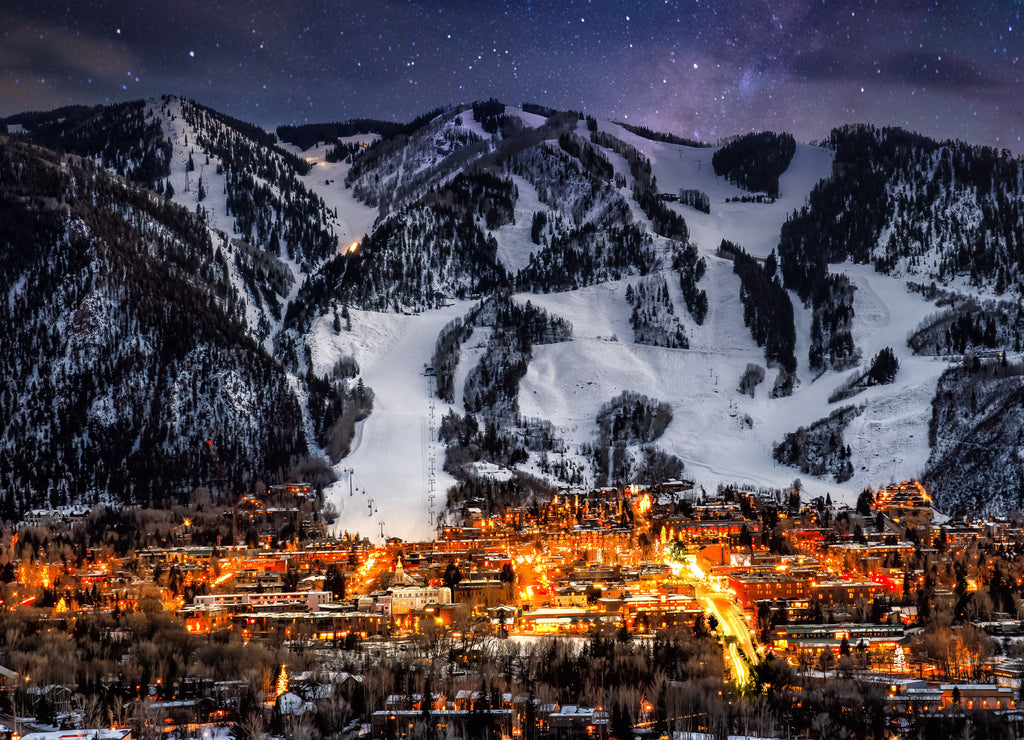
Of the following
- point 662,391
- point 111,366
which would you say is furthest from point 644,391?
point 111,366

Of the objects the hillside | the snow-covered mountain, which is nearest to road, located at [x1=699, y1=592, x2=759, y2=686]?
the snow-covered mountain

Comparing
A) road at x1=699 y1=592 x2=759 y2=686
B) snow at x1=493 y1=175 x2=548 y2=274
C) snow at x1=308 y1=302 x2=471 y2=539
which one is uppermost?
snow at x1=493 y1=175 x2=548 y2=274

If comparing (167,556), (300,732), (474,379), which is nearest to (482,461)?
(474,379)

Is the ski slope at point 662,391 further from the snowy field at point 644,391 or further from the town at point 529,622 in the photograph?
the town at point 529,622

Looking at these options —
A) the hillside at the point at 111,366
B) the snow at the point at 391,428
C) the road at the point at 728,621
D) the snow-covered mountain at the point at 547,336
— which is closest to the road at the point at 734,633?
the road at the point at 728,621

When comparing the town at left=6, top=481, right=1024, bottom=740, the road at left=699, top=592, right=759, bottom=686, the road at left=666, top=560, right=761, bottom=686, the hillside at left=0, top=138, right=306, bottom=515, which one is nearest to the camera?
the town at left=6, top=481, right=1024, bottom=740

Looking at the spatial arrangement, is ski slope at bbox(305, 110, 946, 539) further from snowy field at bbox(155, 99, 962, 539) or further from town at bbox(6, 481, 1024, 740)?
town at bbox(6, 481, 1024, 740)
